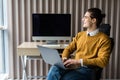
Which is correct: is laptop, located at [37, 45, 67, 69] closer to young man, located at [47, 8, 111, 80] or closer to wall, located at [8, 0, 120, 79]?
young man, located at [47, 8, 111, 80]

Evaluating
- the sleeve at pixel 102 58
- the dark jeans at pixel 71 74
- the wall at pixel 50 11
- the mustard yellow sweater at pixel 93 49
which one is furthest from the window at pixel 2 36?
the sleeve at pixel 102 58

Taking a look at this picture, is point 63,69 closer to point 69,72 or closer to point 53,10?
point 69,72

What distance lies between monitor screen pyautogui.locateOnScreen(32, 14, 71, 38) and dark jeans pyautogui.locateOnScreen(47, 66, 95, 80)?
1235 millimetres

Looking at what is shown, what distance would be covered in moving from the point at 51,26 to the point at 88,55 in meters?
1.20

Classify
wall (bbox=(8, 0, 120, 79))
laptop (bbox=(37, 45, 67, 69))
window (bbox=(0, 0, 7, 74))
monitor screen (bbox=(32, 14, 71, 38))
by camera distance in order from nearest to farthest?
laptop (bbox=(37, 45, 67, 69)) → monitor screen (bbox=(32, 14, 71, 38)) → wall (bbox=(8, 0, 120, 79)) → window (bbox=(0, 0, 7, 74))

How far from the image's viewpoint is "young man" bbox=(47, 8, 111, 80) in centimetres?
222

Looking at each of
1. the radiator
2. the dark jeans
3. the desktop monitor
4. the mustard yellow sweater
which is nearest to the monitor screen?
the desktop monitor

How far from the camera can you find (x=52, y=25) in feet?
A: 11.4

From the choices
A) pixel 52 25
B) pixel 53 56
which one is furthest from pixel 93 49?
pixel 52 25

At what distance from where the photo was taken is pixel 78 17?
3680 mm

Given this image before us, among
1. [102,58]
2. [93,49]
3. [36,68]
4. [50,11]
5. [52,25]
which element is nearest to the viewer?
[102,58]

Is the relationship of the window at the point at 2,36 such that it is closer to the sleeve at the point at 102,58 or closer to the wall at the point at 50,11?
the wall at the point at 50,11

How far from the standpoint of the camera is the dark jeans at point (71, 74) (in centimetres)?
222

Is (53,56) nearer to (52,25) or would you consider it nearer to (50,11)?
(52,25)
